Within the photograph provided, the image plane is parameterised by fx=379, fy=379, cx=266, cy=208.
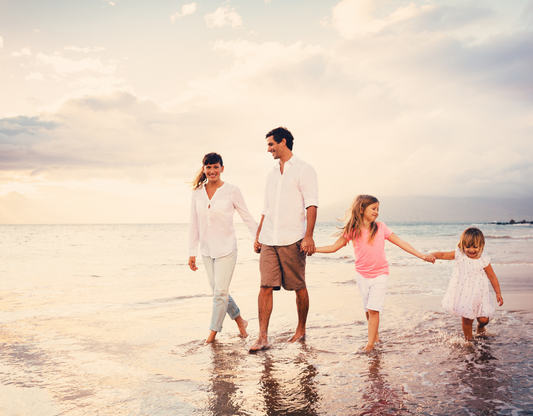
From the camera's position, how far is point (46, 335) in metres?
5.04

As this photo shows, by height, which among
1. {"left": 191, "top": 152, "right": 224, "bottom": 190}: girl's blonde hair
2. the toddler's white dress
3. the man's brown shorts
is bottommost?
the toddler's white dress

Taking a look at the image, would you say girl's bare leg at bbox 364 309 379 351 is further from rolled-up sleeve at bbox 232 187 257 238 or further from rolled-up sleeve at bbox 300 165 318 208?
rolled-up sleeve at bbox 232 187 257 238

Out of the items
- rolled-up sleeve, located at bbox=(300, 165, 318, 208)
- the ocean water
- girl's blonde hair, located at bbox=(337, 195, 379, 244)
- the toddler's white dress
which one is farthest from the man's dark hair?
the toddler's white dress

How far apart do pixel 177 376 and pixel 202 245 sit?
1778 mm

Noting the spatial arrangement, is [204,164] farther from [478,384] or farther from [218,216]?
[478,384]

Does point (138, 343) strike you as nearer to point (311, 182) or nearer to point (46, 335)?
point (46, 335)

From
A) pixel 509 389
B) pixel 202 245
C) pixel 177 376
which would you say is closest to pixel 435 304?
pixel 509 389

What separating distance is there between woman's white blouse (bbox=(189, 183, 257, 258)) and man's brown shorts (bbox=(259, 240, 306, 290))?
39 cm

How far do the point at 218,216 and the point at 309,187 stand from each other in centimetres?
120

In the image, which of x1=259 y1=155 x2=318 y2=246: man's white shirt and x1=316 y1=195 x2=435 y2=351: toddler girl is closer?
x1=316 y1=195 x2=435 y2=351: toddler girl

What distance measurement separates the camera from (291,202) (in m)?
4.51

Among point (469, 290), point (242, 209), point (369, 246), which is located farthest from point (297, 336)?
point (469, 290)

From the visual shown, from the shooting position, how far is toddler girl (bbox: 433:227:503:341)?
15.2 feet

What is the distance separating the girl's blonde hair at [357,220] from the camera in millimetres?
4414
